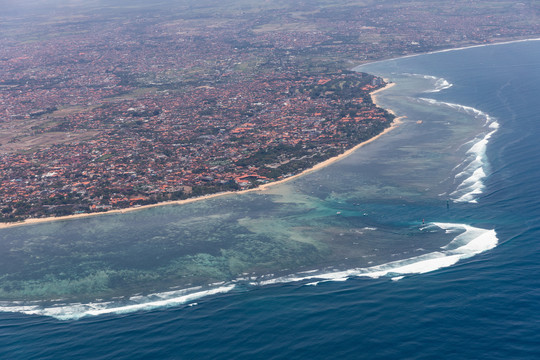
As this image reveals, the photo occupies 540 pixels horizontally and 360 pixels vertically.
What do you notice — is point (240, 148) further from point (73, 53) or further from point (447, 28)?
point (447, 28)

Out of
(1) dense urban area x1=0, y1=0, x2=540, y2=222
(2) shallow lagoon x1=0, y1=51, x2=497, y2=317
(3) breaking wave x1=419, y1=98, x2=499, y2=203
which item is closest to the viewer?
(2) shallow lagoon x1=0, y1=51, x2=497, y2=317

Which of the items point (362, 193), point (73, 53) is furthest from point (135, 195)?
point (73, 53)

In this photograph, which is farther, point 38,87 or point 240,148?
point 38,87

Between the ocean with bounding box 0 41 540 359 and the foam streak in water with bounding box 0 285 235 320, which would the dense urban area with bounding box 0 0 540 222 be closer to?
the ocean with bounding box 0 41 540 359

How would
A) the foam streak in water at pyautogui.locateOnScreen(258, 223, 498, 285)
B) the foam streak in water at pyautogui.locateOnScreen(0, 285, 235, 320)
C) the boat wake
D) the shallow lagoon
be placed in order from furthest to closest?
the shallow lagoon → the foam streak in water at pyautogui.locateOnScreen(258, 223, 498, 285) → the boat wake → the foam streak in water at pyautogui.locateOnScreen(0, 285, 235, 320)

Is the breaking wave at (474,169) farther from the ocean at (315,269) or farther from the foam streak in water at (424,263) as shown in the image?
the foam streak in water at (424,263)

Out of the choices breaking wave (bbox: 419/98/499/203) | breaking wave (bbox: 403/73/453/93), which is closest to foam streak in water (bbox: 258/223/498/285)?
breaking wave (bbox: 419/98/499/203)

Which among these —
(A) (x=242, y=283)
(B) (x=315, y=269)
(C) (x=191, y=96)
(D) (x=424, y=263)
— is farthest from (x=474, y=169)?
(C) (x=191, y=96)
